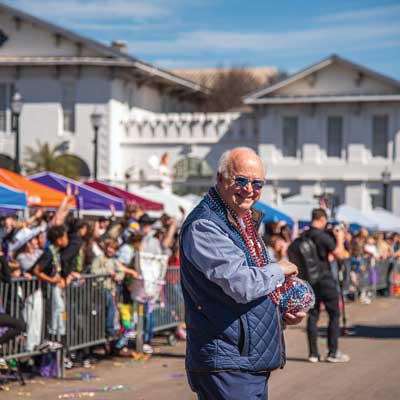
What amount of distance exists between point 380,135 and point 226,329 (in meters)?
42.8

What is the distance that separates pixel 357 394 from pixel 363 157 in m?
37.1

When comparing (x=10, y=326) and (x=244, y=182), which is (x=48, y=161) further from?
(x=244, y=182)

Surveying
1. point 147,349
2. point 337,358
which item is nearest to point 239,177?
point 337,358

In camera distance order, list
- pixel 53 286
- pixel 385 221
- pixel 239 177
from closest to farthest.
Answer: pixel 239 177
pixel 53 286
pixel 385 221

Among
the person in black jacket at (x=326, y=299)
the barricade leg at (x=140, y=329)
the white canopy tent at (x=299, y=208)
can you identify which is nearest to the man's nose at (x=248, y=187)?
the person in black jacket at (x=326, y=299)

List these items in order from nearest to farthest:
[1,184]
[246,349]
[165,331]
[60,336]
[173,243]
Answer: [246,349] → [60,336] → [1,184] → [165,331] → [173,243]

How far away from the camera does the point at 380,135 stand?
4728 cm

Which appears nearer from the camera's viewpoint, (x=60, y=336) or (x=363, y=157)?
(x=60, y=336)

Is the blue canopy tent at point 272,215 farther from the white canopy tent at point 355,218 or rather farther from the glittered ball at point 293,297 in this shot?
the glittered ball at point 293,297

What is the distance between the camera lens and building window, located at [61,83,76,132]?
4659 centimetres

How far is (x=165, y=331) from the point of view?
15930mm

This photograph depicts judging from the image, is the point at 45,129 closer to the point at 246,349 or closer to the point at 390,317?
the point at 390,317

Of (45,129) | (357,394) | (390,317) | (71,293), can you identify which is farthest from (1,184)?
(45,129)

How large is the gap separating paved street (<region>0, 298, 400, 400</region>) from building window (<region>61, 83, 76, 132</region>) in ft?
105
